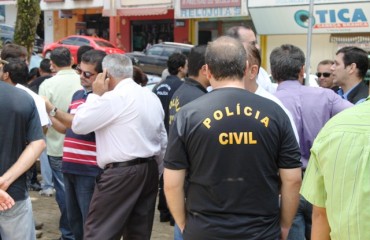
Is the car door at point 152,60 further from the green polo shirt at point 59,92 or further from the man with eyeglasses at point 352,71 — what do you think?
the man with eyeglasses at point 352,71

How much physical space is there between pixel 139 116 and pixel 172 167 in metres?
1.32

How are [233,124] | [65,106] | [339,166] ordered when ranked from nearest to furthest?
1. [339,166]
2. [233,124]
3. [65,106]

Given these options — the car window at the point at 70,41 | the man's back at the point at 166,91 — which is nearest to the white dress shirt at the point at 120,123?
the man's back at the point at 166,91

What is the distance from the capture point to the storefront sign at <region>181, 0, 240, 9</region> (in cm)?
2212

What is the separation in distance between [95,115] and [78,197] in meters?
1.04

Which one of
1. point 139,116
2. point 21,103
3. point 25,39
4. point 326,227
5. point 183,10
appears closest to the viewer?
point 326,227

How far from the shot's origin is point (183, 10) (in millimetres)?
23609

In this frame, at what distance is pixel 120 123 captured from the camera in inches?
163

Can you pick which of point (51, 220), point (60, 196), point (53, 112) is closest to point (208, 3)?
point (51, 220)

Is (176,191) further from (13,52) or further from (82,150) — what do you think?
(13,52)

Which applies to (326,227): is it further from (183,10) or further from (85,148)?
(183,10)

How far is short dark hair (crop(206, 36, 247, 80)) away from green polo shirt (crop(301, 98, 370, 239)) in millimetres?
994

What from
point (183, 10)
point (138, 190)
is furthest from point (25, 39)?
point (183, 10)

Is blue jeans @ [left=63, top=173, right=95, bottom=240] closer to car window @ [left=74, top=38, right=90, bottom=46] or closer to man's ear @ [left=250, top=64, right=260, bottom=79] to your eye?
man's ear @ [left=250, top=64, right=260, bottom=79]
